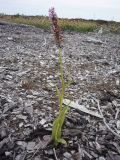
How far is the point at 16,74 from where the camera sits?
Result: 7832mm

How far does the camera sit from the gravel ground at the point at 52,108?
4.52 m

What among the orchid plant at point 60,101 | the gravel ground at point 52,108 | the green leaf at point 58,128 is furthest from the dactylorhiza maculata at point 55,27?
the gravel ground at point 52,108

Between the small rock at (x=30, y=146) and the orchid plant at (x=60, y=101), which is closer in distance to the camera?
the orchid plant at (x=60, y=101)

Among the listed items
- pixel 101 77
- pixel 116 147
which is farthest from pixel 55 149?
pixel 101 77

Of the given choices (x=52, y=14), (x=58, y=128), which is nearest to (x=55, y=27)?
(x=52, y=14)

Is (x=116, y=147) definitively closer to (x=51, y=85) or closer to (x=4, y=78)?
(x=51, y=85)

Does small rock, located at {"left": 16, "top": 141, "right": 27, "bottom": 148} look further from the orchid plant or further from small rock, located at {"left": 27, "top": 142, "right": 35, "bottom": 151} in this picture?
the orchid plant

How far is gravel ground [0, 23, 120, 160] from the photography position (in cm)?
452

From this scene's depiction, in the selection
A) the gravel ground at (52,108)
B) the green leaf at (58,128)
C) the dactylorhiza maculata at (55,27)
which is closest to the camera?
the dactylorhiza maculata at (55,27)

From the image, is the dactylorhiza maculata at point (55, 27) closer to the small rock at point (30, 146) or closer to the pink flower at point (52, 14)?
the pink flower at point (52, 14)

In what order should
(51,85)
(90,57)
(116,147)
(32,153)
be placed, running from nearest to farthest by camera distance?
(32,153)
(116,147)
(51,85)
(90,57)

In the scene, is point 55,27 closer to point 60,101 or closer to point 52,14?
point 52,14

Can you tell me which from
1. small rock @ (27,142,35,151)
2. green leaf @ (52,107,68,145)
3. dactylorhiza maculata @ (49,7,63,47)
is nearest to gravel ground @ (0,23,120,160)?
small rock @ (27,142,35,151)

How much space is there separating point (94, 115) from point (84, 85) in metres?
1.78
